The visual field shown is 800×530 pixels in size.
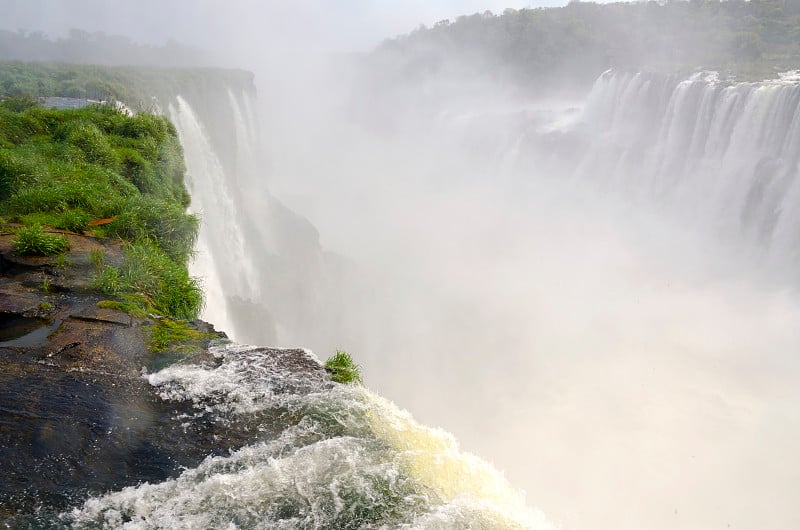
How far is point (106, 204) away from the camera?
906cm

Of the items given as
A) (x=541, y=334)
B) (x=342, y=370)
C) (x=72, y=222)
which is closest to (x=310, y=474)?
(x=342, y=370)

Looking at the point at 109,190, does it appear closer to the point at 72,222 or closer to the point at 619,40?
the point at 72,222

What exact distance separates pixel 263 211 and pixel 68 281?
791 inches

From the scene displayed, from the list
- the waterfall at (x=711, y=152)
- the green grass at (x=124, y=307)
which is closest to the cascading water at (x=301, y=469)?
the green grass at (x=124, y=307)

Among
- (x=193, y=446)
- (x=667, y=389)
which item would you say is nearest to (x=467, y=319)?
(x=667, y=389)

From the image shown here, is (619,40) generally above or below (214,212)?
above

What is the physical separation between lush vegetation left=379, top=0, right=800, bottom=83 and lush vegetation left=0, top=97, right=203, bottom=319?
37396 mm

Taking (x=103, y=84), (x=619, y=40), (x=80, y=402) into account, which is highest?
(x=619, y=40)

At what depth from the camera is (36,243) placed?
24.3 ft

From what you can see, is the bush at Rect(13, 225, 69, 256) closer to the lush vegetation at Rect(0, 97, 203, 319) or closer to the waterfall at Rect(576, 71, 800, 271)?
the lush vegetation at Rect(0, 97, 203, 319)

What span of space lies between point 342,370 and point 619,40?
72.1 m

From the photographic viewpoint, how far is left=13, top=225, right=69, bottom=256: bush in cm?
733

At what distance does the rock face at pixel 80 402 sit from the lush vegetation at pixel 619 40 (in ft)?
131

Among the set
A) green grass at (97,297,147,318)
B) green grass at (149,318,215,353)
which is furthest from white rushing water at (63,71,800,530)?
green grass at (97,297,147,318)
